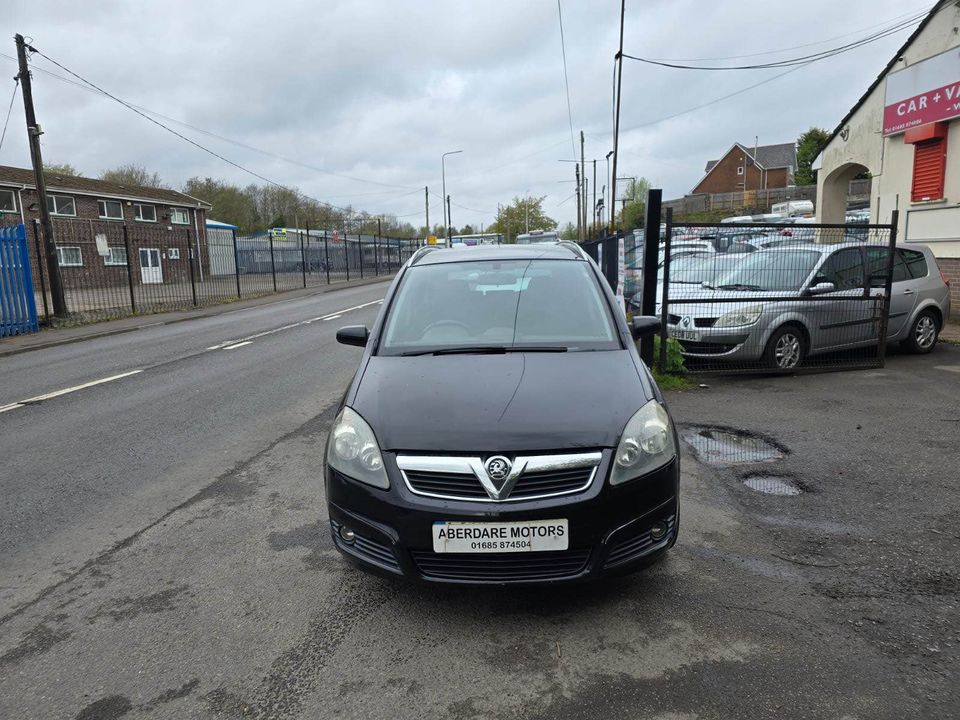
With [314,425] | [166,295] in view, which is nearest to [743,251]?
[314,425]

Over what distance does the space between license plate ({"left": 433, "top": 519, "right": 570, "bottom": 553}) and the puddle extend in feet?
9.46

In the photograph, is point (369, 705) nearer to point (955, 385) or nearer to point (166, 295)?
point (955, 385)

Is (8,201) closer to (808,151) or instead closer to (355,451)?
(355,451)

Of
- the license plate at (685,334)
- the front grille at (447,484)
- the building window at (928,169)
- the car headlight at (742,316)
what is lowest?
the license plate at (685,334)

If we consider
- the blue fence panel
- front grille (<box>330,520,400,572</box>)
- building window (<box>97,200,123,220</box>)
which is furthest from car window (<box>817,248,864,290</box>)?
building window (<box>97,200,123,220</box>)

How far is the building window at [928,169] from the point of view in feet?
41.9

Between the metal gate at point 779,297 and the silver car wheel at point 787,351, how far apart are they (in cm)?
1

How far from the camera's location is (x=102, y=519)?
4.30 metres

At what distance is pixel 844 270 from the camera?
8.30 meters

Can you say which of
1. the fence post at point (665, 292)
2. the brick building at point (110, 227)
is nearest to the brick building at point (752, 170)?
the brick building at point (110, 227)

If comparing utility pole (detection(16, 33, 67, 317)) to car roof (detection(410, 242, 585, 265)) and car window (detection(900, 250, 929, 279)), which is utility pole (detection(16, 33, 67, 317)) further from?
car window (detection(900, 250, 929, 279))

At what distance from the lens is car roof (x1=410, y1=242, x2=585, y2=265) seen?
4759 mm

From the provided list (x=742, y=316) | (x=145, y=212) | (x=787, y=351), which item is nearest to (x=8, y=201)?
(x=145, y=212)

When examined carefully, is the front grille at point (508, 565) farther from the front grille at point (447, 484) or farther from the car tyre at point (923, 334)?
the car tyre at point (923, 334)
